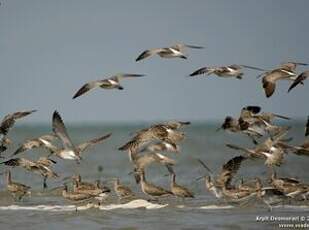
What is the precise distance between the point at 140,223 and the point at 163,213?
1.18 metres

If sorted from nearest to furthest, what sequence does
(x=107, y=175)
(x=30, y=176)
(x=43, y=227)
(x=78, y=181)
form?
1. (x=43, y=227)
2. (x=78, y=181)
3. (x=30, y=176)
4. (x=107, y=175)

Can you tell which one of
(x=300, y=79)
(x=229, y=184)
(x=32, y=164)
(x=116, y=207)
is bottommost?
(x=116, y=207)

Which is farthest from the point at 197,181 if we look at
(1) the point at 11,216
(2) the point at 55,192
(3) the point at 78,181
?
(1) the point at 11,216

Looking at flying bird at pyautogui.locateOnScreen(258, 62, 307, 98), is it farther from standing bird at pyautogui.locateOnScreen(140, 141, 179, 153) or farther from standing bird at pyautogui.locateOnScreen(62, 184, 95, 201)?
standing bird at pyautogui.locateOnScreen(62, 184, 95, 201)

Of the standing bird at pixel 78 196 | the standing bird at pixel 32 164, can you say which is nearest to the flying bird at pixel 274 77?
the standing bird at pixel 78 196

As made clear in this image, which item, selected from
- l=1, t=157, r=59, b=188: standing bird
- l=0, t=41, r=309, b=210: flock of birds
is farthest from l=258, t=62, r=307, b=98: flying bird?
l=1, t=157, r=59, b=188: standing bird

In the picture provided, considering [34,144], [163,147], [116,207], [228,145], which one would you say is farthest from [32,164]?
[228,145]

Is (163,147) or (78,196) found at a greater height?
(163,147)

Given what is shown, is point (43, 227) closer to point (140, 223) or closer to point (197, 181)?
point (140, 223)

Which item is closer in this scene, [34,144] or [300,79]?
[300,79]

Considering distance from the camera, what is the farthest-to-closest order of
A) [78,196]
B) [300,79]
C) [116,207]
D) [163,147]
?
[116,207], [163,147], [78,196], [300,79]

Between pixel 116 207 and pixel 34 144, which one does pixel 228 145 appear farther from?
pixel 34 144

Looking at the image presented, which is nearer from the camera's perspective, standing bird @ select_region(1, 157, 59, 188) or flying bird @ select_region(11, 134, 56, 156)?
standing bird @ select_region(1, 157, 59, 188)

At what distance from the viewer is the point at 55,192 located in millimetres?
24125
